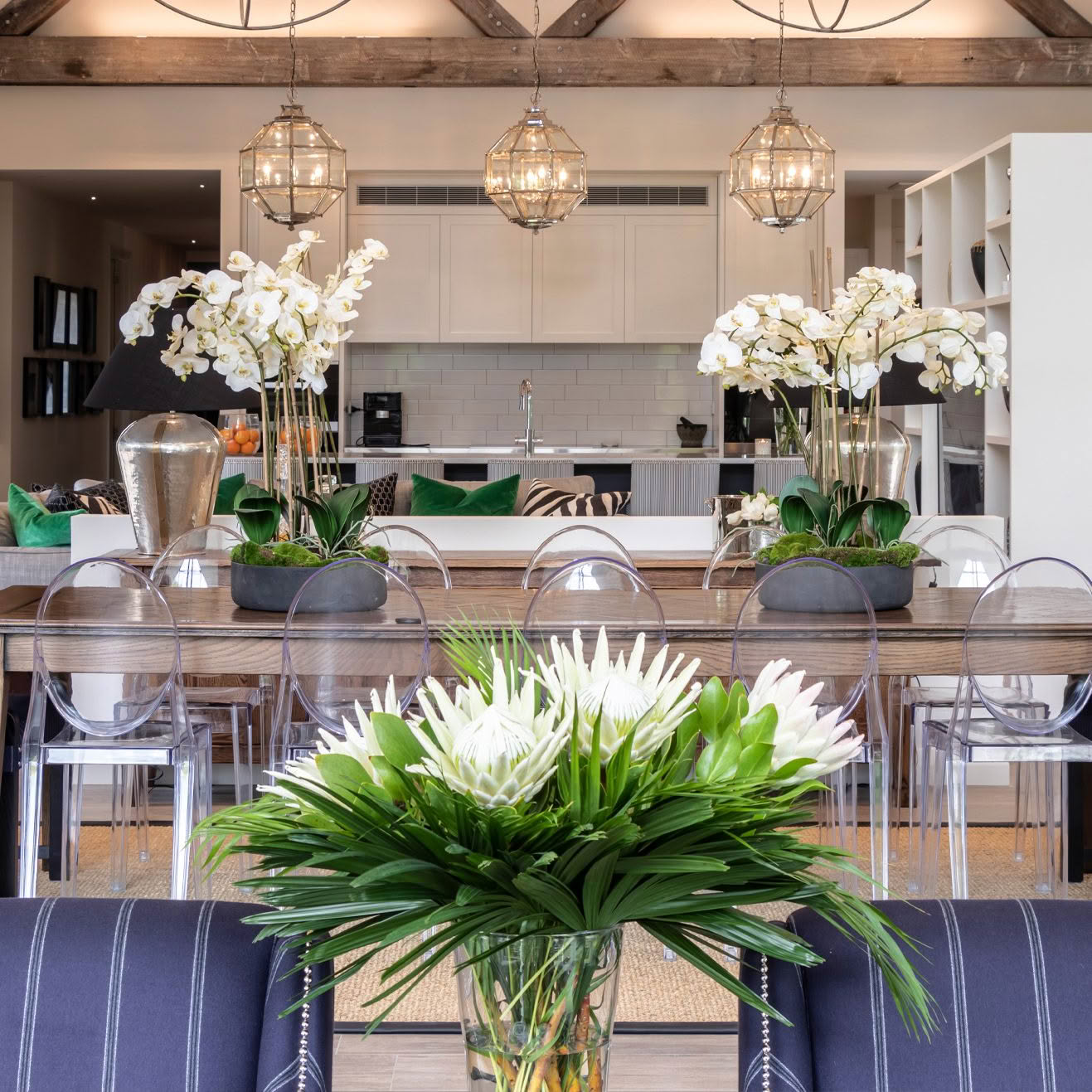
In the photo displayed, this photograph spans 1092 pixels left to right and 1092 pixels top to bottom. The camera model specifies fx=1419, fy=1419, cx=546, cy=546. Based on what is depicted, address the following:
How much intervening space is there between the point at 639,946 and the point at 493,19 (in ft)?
21.6

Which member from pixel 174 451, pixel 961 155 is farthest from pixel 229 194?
pixel 174 451

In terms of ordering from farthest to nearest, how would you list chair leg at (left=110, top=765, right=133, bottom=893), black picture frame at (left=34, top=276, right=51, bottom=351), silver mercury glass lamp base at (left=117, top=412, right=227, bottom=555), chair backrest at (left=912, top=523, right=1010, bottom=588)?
black picture frame at (left=34, top=276, right=51, bottom=351) < silver mercury glass lamp base at (left=117, top=412, right=227, bottom=555) < chair backrest at (left=912, top=523, right=1010, bottom=588) < chair leg at (left=110, top=765, right=133, bottom=893)

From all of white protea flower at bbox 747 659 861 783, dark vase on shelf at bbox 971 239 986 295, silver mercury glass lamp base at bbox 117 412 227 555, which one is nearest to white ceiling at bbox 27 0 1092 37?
dark vase on shelf at bbox 971 239 986 295

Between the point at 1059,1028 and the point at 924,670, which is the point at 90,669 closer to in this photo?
the point at 924,670

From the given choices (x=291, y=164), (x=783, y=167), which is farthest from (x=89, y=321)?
(x=783, y=167)

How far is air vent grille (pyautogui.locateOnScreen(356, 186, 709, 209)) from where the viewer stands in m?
8.66

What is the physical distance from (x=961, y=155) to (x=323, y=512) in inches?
256

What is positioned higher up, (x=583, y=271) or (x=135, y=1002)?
(x=583, y=271)

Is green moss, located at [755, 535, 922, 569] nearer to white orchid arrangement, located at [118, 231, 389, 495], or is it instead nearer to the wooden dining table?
the wooden dining table

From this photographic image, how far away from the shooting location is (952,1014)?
43.8 inches

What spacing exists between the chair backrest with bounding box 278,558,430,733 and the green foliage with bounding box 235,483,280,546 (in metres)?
0.30

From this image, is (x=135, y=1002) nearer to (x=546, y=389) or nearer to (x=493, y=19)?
(x=493, y=19)

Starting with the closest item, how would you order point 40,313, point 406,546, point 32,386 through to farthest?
point 406,546 < point 32,386 < point 40,313

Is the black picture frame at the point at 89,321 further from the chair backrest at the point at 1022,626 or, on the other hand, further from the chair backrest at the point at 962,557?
the chair backrest at the point at 1022,626
